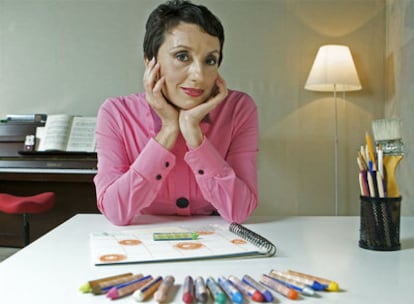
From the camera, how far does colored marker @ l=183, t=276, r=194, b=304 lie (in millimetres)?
550

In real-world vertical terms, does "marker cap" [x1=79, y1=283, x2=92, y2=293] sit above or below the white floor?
above

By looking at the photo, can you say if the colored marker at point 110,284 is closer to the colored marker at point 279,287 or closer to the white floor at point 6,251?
the colored marker at point 279,287

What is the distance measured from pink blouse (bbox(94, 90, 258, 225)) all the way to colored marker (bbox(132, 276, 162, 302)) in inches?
19.9

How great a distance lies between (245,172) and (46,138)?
240cm

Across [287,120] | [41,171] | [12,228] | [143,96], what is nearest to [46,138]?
[41,171]

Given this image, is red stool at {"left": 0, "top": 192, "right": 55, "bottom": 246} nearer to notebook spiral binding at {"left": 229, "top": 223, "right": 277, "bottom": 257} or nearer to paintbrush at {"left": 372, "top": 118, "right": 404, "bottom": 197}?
notebook spiral binding at {"left": 229, "top": 223, "right": 277, "bottom": 257}

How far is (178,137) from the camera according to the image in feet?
4.16

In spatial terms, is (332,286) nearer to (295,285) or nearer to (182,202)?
(295,285)

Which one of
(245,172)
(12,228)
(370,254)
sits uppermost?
(245,172)

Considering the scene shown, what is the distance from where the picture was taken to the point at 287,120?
3494mm

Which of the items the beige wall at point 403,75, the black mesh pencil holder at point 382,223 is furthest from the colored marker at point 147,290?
the beige wall at point 403,75

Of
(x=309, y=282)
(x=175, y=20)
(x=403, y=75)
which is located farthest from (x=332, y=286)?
(x=403, y=75)

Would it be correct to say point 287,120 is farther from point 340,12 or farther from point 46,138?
point 46,138

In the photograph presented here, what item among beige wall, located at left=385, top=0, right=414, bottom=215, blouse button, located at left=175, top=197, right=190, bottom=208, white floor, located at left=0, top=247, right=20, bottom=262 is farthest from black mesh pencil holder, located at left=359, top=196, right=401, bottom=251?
white floor, located at left=0, top=247, right=20, bottom=262
